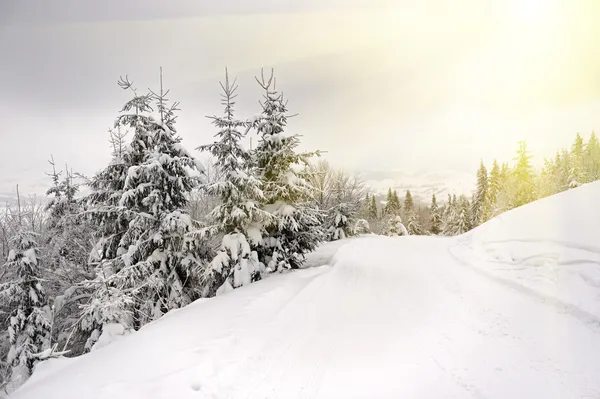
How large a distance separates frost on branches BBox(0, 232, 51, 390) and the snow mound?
18206mm

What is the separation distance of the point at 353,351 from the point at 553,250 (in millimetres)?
7319

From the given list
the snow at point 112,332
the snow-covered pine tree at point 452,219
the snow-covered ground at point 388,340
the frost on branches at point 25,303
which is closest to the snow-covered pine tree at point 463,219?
the snow-covered pine tree at point 452,219

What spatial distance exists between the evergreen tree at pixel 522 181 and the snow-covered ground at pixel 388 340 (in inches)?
1077

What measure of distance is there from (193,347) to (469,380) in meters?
5.10

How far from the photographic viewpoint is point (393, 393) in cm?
463

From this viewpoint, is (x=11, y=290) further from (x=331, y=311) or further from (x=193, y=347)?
(x=331, y=311)

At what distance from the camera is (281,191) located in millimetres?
12555

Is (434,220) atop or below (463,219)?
below

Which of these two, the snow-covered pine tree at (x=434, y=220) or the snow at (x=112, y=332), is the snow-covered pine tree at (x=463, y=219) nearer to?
the snow-covered pine tree at (x=434, y=220)

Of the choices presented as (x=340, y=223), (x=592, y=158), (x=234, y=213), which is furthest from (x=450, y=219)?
(x=234, y=213)

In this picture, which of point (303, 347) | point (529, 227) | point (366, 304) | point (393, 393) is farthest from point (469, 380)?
→ point (529, 227)

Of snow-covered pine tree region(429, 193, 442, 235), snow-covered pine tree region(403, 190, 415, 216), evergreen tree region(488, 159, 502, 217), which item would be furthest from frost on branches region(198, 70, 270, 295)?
snow-covered pine tree region(403, 190, 415, 216)

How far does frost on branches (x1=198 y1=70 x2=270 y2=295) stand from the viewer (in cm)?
1095

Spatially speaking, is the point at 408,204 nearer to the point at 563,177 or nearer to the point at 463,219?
the point at 463,219
